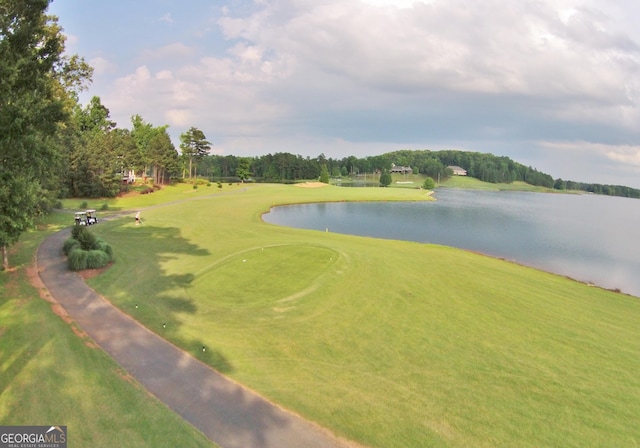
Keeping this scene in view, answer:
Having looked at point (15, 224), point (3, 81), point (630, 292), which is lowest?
point (630, 292)

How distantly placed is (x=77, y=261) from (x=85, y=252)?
673mm

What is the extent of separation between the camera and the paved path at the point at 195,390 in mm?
8148

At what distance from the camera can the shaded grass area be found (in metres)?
7.76

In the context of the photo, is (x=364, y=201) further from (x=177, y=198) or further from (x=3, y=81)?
(x=3, y=81)

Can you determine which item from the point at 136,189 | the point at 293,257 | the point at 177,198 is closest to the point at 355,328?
the point at 293,257

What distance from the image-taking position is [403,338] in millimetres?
13359

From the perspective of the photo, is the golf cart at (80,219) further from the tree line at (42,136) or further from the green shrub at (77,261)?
the green shrub at (77,261)

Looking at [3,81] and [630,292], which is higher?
[3,81]

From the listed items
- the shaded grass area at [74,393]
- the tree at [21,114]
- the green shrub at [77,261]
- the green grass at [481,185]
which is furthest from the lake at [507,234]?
the green grass at [481,185]

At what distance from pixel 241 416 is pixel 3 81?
13484 mm

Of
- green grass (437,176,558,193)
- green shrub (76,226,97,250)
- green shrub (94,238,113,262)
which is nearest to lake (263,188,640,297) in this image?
green shrub (94,238,113,262)

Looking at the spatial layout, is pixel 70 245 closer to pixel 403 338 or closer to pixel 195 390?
pixel 195 390

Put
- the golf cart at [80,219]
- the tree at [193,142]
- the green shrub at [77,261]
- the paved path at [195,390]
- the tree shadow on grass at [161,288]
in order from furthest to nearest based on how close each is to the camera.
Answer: the tree at [193,142]
the golf cart at [80,219]
the green shrub at [77,261]
the tree shadow on grass at [161,288]
the paved path at [195,390]

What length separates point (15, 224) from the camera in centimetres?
1358
